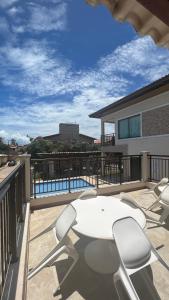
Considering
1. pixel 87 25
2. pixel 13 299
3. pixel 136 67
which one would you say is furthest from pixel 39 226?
pixel 136 67

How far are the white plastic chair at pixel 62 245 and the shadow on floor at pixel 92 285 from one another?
0.46 ft

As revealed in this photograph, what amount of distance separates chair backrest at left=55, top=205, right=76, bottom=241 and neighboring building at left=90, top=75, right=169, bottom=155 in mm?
7298

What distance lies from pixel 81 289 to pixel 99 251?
589mm

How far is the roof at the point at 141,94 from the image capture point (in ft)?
27.9

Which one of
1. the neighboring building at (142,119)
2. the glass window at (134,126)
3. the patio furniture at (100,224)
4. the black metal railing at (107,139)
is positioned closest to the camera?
the patio furniture at (100,224)

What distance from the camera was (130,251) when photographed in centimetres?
209

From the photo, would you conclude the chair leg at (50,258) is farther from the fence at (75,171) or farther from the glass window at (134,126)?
the glass window at (134,126)

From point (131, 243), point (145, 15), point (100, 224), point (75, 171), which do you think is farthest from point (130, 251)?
point (75, 171)

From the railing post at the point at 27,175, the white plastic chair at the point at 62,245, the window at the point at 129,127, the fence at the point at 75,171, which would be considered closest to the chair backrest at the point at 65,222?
the white plastic chair at the point at 62,245

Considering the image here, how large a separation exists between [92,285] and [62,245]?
→ 1.93 feet

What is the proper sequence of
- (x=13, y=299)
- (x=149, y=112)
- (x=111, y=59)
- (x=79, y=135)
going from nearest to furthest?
(x=13, y=299) → (x=111, y=59) → (x=149, y=112) → (x=79, y=135)

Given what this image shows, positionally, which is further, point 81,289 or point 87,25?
point 87,25

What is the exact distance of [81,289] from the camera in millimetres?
2332

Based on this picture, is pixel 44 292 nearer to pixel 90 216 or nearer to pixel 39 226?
pixel 90 216
